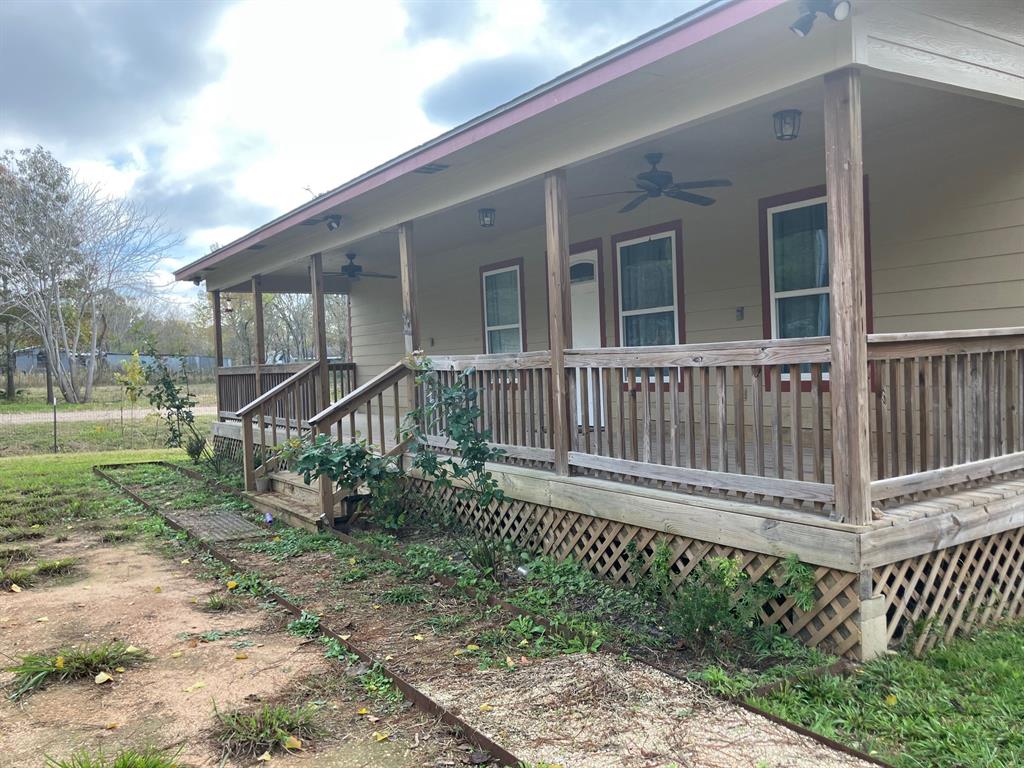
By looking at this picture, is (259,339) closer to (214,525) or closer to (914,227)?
(214,525)

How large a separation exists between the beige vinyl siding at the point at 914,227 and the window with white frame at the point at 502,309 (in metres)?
2.17

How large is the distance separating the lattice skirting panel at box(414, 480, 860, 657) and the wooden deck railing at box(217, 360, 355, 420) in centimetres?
416

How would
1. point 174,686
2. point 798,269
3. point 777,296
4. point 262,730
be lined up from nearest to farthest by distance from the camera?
point 262,730, point 174,686, point 798,269, point 777,296

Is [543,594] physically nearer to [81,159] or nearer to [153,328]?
[81,159]

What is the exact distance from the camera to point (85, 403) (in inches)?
1089

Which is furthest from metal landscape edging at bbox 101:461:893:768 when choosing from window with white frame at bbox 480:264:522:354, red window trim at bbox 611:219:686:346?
window with white frame at bbox 480:264:522:354

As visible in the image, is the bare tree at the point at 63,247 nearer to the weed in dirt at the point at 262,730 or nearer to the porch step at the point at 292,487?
the porch step at the point at 292,487

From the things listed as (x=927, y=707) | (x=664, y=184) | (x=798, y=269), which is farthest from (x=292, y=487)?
(x=927, y=707)

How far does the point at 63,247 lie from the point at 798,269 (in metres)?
28.9

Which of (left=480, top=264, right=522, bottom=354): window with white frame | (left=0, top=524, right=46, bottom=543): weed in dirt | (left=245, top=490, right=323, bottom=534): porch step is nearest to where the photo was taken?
(left=245, top=490, right=323, bottom=534): porch step

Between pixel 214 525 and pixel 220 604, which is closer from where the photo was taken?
pixel 220 604

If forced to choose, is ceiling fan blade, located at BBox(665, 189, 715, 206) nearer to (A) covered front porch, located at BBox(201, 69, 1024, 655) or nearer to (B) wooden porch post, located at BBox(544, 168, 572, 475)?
(A) covered front porch, located at BBox(201, 69, 1024, 655)

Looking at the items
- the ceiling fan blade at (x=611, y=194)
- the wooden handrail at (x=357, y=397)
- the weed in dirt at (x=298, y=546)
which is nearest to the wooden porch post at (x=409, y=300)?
the wooden handrail at (x=357, y=397)

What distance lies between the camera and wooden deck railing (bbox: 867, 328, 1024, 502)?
396 cm
